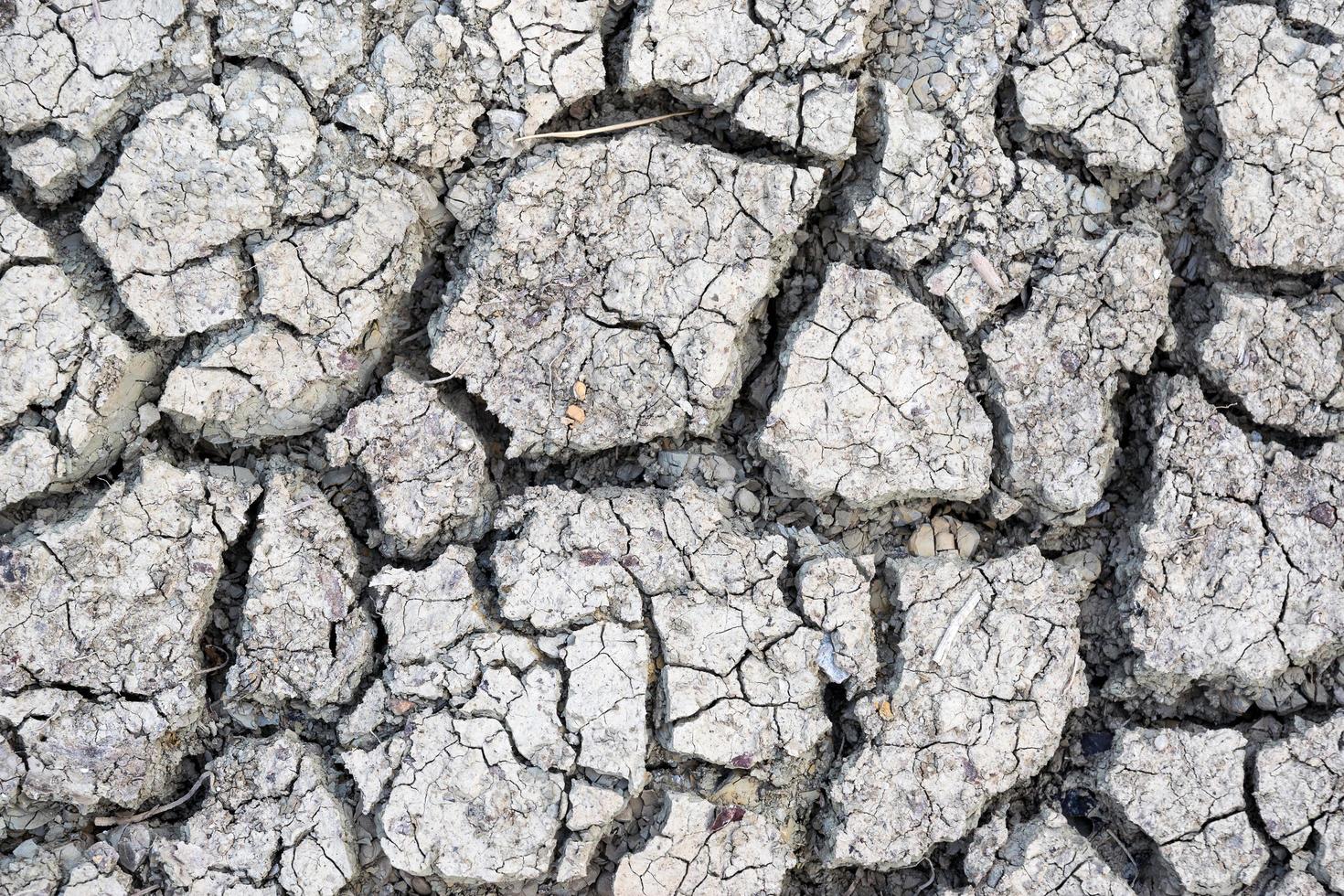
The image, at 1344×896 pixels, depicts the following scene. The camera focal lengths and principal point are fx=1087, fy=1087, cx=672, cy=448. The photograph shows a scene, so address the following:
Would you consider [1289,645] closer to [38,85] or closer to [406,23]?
[406,23]

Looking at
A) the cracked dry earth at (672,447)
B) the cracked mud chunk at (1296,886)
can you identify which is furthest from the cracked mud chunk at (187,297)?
the cracked mud chunk at (1296,886)

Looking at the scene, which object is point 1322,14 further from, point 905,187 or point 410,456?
point 410,456

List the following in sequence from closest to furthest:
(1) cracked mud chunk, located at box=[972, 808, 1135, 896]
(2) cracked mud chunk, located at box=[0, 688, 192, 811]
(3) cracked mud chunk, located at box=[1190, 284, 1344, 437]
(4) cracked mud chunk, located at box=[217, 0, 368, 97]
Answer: (2) cracked mud chunk, located at box=[0, 688, 192, 811], (4) cracked mud chunk, located at box=[217, 0, 368, 97], (1) cracked mud chunk, located at box=[972, 808, 1135, 896], (3) cracked mud chunk, located at box=[1190, 284, 1344, 437]

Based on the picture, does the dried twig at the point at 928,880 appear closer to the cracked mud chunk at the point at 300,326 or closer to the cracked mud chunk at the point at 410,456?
the cracked mud chunk at the point at 410,456

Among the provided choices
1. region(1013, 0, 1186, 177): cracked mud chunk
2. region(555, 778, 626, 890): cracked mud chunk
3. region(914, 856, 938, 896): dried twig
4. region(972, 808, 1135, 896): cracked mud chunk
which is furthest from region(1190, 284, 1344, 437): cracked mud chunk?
region(555, 778, 626, 890): cracked mud chunk

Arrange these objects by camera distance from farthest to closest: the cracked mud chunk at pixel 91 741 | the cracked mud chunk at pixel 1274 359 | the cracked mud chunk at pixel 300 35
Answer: the cracked mud chunk at pixel 1274 359
the cracked mud chunk at pixel 300 35
the cracked mud chunk at pixel 91 741

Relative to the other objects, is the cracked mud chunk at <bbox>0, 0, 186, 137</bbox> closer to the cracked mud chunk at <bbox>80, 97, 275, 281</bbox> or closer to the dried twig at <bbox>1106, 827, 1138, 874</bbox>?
the cracked mud chunk at <bbox>80, 97, 275, 281</bbox>
